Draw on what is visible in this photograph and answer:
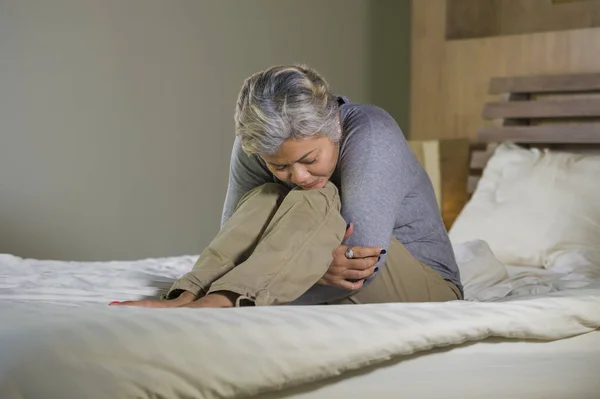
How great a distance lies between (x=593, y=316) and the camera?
1.84 meters

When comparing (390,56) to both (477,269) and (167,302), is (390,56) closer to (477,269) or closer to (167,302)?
(477,269)

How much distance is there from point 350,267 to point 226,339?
0.46 meters

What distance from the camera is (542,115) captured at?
12.3 ft

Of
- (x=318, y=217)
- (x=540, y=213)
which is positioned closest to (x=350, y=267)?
(x=318, y=217)

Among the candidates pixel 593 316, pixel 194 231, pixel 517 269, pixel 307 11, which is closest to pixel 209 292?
pixel 593 316

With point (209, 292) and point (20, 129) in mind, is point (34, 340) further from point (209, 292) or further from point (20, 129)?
point (20, 129)

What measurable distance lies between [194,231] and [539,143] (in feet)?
5.33

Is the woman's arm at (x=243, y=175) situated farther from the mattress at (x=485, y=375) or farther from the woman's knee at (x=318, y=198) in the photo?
the mattress at (x=485, y=375)

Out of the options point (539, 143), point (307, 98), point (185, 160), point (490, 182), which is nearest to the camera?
point (307, 98)

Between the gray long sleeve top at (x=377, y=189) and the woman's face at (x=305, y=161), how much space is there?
0.05m

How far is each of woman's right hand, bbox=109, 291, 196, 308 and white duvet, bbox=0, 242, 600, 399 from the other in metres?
0.13

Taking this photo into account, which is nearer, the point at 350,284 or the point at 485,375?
the point at 485,375

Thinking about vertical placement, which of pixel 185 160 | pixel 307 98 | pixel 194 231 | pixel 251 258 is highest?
pixel 307 98

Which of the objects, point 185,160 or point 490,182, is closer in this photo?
point 490,182
